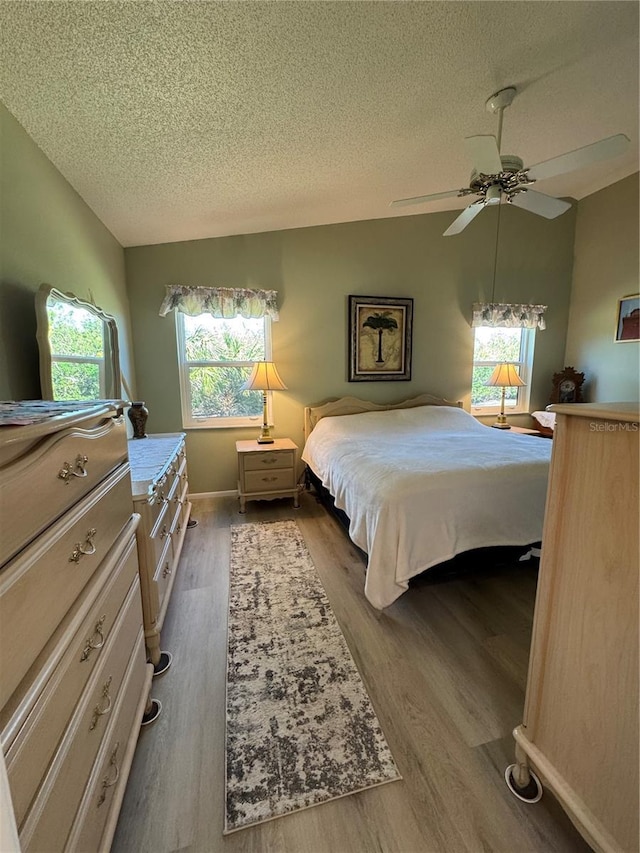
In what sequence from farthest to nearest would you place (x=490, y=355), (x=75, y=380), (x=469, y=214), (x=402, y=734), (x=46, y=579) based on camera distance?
(x=490, y=355), (x=469, y=214), (x=75, y=380), (x=402, y=734), (x=46, y=579)

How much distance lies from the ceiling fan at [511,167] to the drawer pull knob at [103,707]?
2456mm

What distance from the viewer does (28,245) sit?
1.63 m

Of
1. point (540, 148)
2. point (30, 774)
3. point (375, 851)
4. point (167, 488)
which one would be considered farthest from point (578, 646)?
point (540, 148)

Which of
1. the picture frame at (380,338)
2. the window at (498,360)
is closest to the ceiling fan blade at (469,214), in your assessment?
the picture frame at (380,338)

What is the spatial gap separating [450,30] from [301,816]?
A: 2.88m

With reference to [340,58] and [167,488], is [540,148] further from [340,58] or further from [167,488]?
[167,488]

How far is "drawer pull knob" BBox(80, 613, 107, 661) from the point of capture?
0.84 metres

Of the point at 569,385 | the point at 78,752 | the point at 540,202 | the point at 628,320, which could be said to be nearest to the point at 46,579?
the point at 78,752

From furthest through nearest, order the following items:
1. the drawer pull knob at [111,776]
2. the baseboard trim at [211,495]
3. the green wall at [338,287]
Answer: the baseboard trim at [211,495], the green wall at [338,287], the drawer pull knob at [111,776]

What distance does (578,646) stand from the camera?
0.95 meters

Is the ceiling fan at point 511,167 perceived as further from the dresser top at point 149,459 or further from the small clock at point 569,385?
the small clock at point 569,385

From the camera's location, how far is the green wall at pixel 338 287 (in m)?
3.41

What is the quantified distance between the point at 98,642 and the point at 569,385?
487 centimetres

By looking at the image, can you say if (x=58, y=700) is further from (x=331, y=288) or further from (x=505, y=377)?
(x=505, y=377)
